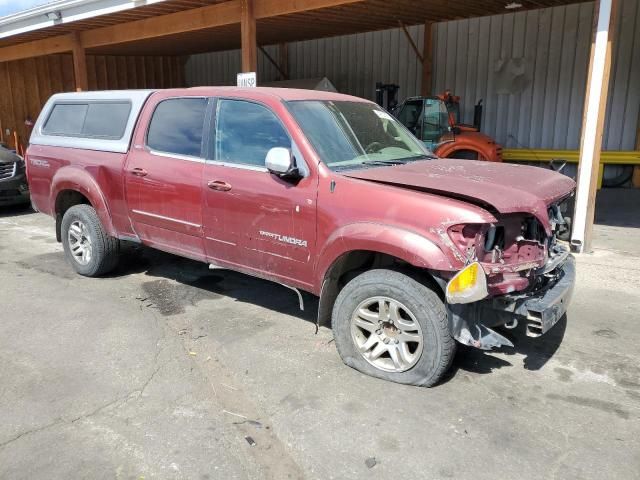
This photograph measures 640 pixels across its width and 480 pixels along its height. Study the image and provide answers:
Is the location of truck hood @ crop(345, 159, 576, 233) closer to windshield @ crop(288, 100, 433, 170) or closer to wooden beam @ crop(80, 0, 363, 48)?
windshield @ crop(288, 100, 433, 170)

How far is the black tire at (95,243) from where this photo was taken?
5.74 metres

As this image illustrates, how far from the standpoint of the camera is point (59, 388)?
3.60 m

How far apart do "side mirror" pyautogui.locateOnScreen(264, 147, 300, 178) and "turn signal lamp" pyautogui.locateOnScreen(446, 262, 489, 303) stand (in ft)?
4.67

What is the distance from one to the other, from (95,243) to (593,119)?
610cm

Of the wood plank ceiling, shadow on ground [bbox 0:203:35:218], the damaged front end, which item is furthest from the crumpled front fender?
shadow on ground [bbox 0:203:35:218]

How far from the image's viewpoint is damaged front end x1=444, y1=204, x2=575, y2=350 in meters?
3.16

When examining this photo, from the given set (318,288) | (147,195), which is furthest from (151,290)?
(318,288)

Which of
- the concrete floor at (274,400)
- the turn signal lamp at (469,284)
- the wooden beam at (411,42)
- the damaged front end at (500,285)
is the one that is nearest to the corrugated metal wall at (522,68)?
the wooden beam at (411,42)

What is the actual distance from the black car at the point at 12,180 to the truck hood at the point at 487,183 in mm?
8536

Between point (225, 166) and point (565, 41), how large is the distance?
12.0m

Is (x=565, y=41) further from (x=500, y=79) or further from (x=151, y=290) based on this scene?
(x=151, y=290)

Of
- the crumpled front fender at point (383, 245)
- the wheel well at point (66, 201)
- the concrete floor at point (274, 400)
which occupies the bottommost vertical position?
the concrete floor at point (274, 400)

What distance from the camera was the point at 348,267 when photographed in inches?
155

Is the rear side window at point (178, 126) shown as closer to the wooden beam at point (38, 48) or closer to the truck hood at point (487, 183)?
the truck hood at point (487, 183)
